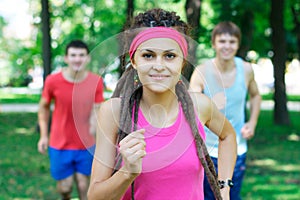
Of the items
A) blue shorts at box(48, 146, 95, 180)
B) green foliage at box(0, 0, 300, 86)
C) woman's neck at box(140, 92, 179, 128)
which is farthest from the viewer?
green foliage at box(0, 0, 300, 86)

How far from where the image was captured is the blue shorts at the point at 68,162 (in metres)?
6.55

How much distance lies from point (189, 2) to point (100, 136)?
11102mm

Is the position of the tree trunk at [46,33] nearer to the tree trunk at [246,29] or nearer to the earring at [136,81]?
the tree trunk at [246,29]

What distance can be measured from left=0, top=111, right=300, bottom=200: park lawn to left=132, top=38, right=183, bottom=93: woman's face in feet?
19.5

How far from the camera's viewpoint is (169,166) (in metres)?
2.43

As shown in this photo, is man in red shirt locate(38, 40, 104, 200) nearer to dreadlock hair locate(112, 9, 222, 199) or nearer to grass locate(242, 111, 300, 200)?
grass locate(242, 111, 300, 200)

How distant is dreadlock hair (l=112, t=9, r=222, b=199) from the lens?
2.42m

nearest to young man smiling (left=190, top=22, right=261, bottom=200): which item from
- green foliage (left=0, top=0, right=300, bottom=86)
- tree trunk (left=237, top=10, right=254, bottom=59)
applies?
green foliage (left=0, top=0, right=300, bottom=86)

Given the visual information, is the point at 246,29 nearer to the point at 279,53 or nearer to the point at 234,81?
the point at 279,53

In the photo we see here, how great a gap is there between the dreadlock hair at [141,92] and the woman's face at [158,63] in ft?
0.39

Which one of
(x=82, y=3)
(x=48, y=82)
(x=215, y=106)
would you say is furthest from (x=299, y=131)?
(x=215, y=106)

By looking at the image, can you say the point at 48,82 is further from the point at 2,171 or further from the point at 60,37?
the point at 60,37

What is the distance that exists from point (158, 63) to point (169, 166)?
448mm

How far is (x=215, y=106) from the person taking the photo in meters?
2.87
